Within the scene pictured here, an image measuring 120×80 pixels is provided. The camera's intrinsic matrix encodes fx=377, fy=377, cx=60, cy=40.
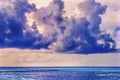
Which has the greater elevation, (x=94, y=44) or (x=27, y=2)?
(x=27, y=2)

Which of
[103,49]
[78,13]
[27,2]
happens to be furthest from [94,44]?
[27,2]

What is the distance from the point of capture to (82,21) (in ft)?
25.7

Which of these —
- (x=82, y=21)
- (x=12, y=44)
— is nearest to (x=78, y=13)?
(x=82, y=21)

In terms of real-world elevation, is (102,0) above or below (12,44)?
above

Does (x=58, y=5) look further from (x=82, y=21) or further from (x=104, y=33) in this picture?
(x=104, y=33)

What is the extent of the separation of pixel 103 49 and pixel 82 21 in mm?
726

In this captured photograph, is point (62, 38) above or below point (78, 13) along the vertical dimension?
below

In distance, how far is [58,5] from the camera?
7.68 metres

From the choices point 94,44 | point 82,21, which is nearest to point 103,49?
point 94,44

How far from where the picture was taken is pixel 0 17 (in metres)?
7.93

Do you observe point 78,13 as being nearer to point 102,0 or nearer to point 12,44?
point 102,0

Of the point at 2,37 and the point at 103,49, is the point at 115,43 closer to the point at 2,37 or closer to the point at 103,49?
the point at 103,49

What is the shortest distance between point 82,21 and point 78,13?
19 centimetres

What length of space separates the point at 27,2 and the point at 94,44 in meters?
1.63
